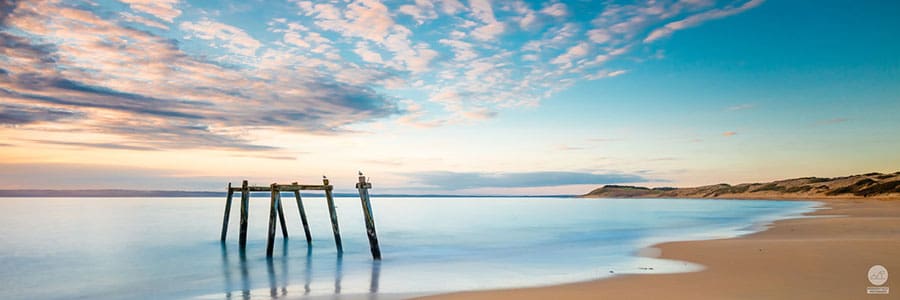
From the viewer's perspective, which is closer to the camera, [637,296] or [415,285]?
[637,296]

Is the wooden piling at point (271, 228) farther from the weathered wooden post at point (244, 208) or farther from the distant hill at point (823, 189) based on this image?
the distant hill at point (823, 189)

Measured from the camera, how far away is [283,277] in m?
18.2

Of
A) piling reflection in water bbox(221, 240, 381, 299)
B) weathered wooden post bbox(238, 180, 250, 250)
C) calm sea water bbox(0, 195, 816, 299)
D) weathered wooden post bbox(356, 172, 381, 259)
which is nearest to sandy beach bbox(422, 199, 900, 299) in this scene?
A: calm sea water bbox(0, 195, 816, 299)

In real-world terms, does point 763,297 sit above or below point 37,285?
above

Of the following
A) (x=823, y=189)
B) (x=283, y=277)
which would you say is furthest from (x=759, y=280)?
(x=823, y=189)

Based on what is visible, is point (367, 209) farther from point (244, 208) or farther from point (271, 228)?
point (244, 208)

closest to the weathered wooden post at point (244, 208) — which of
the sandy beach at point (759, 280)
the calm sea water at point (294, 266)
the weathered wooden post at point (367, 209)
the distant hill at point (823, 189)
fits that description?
the calm sea water at point (294, 266)

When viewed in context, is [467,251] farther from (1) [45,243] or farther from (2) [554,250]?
(1) [45,243]

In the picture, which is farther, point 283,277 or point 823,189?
point 823,189

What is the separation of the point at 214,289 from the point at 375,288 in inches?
206

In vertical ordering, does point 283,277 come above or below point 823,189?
below

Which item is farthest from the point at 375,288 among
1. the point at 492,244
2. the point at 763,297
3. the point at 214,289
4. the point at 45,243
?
the point at 45,243

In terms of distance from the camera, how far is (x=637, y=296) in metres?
11.4

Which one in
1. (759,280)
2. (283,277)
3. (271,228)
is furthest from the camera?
(271,228)
